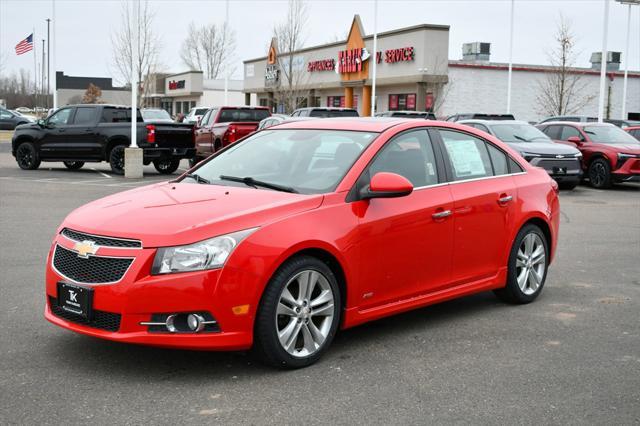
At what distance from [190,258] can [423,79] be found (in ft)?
117

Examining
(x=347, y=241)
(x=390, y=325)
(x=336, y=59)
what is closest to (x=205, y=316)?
(x=347, y=241)

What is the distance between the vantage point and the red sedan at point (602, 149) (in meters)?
19.9

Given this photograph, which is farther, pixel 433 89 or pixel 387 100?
pixel 387 100

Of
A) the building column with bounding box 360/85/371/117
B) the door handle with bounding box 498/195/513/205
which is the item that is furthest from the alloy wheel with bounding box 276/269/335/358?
the building column with bounding box 360/85/371/117

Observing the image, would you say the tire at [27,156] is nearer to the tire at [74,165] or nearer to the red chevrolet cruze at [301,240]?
the tire at [74,165]

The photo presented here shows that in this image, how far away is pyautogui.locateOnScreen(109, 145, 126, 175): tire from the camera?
21781mm

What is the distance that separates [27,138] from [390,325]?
61.4 ft

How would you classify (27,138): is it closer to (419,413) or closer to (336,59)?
(419,413)

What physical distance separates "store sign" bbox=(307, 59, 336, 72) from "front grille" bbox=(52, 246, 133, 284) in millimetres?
44760

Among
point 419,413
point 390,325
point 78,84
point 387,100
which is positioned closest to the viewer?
point 419,413

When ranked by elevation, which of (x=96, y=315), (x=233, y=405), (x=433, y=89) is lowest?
(x=233, y=405)

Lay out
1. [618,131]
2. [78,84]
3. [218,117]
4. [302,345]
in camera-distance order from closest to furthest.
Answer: [302,345], [618,131], [218,117], [78,84]

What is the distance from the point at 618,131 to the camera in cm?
2141

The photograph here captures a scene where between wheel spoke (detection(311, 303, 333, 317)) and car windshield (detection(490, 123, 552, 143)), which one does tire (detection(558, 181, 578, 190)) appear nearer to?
car windshield (detection(490, 123, 552, 143))
